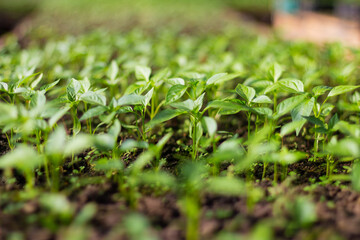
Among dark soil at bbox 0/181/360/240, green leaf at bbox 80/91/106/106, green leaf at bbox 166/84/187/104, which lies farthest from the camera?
green leaf at bbox 166/84/187/104

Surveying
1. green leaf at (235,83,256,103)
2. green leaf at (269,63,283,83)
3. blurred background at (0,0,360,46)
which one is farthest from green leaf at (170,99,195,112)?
blurred background at (0,0,360,46)

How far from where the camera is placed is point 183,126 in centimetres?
181

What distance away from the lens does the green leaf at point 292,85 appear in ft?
4.48

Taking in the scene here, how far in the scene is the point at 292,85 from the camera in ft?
4.61

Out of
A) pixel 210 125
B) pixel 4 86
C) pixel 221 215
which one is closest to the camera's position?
pixel 221 215

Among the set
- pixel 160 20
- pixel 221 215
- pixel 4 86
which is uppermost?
pixel 4 86

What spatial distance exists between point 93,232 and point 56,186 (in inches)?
12.8

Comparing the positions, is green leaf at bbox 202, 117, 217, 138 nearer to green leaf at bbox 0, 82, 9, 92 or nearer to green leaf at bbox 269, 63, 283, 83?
green leaf at bbox 269, 63, 283, 83

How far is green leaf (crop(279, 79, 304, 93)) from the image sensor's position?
53.7 inches

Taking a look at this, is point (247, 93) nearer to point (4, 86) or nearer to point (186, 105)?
point (186, 105)

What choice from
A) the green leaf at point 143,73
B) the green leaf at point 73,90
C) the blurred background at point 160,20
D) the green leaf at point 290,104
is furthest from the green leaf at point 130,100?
the blurred background at point 160,20

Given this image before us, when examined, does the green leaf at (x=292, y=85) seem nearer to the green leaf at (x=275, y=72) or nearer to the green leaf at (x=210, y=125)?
the green leaf at (x=275, y=72)

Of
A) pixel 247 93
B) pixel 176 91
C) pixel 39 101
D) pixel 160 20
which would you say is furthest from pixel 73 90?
pixel 160 20

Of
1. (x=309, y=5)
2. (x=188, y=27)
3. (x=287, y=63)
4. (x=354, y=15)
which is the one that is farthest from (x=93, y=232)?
(x=309, y=5)
